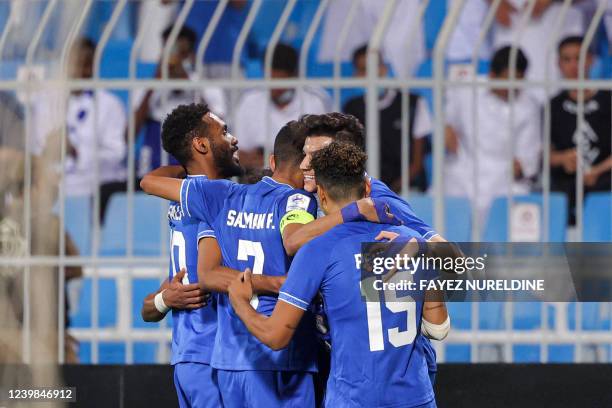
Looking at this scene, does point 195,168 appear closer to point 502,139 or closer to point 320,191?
point 320,191

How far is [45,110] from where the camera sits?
639cm

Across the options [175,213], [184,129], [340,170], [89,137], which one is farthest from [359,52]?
[340,170]

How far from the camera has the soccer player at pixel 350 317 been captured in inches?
153

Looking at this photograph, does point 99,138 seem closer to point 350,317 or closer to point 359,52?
point 359,52

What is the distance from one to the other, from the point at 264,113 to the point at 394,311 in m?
2.84

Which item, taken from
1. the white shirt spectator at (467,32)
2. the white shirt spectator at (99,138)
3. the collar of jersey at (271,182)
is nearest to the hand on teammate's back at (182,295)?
the collar of jersey at (271,182)

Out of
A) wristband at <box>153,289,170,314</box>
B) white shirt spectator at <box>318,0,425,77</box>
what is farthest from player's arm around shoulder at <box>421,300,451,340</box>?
white shirt spectator at <box>318,0,425,77</box>

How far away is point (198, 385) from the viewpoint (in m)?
4.85

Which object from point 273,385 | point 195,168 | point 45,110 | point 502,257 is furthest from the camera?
point 45,110

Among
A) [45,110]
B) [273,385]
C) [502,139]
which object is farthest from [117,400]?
[502,139]

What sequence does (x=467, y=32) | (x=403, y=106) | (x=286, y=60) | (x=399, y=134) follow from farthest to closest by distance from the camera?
1. (x=467, y=32)
2. (x=399, y=134)
3. (x=286, y=60)
4. (x=403, y=106)

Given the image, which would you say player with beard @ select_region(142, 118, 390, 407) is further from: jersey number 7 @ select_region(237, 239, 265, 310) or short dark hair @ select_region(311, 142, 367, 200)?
short dark hair @ select_region(311, 142, 367, 200)

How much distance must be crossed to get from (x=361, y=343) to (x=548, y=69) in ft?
8.89

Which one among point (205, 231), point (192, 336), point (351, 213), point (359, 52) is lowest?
point (192, 336)
